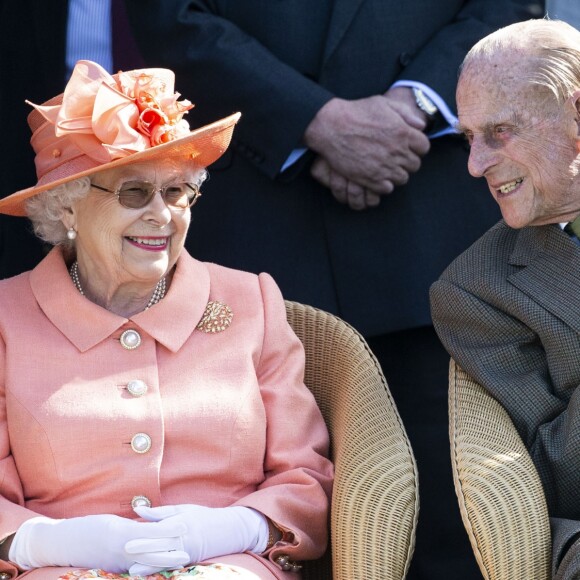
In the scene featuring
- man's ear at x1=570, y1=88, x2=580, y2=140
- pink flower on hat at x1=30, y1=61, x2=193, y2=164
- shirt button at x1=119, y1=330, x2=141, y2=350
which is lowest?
shirt button at x1=119, y1=330, x2=141, y2=350

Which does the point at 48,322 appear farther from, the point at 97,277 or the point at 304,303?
the point at 304,303

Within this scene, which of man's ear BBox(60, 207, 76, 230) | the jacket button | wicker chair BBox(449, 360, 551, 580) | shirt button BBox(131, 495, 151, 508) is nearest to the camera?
wicker chair BBox(449, 360, 551, 580)

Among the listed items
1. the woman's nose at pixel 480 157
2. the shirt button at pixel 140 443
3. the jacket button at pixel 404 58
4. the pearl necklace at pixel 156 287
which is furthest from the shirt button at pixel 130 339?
the jacket button at pixel 404 58

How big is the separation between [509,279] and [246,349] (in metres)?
0.75

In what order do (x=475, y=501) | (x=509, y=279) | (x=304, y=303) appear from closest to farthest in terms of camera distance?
(x=475, y=501)
(x=509, y=279)
(x=304, y=303)

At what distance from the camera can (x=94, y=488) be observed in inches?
139

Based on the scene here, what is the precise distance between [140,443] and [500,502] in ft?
3.09

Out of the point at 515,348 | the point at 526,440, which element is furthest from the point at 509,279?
the point at 526,440

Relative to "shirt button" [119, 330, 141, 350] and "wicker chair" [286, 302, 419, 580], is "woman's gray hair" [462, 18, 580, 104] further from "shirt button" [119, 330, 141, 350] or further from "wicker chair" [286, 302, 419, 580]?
"shirt button" [119, 330, 141, 350]

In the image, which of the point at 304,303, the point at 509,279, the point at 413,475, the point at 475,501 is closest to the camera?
the point at 475,501

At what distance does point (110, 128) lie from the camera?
3.56m

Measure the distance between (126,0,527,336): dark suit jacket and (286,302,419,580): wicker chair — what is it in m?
0.48

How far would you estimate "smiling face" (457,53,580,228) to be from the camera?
11.8 ft

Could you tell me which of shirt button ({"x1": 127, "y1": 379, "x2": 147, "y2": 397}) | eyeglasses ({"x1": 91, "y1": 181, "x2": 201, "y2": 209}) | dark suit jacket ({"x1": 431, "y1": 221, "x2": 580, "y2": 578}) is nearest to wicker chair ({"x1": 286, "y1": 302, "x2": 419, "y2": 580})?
dark suit jacket ({"x1": 431, "y1": 221, "x2": 580, "y2": 578})
